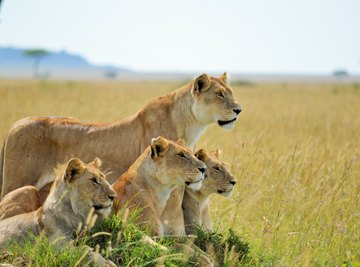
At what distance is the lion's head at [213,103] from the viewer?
22.7ft

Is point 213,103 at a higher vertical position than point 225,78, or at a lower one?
lower

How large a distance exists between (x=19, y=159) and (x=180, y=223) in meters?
2.18

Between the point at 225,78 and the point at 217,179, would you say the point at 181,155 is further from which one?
the point at 225,78

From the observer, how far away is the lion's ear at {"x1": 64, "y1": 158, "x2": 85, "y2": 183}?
5.06m

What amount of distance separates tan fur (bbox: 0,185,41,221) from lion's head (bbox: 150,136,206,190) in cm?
122

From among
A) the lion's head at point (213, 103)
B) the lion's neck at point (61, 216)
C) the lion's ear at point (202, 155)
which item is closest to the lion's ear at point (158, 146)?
the lion's ear at point (202, 155)

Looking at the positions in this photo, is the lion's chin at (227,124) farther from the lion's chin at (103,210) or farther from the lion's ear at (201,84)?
the lion's chin at (103,210)

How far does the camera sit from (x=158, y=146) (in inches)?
221

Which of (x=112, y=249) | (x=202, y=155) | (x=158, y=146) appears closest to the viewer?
(x=112, y=249)

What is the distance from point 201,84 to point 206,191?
4.60ft

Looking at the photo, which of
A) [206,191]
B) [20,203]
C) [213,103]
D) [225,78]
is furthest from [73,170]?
[225,78]

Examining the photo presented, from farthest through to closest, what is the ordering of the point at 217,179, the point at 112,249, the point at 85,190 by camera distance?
the point at 217,179 < the point at 85,190 < the point at 112,249

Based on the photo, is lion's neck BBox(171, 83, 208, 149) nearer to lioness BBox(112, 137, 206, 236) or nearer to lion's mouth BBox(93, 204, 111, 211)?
lioness BBox(112, 137, 206, 236)

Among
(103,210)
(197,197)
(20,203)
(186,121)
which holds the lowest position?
(20,203)
